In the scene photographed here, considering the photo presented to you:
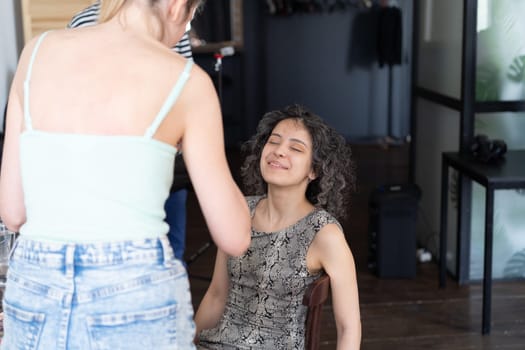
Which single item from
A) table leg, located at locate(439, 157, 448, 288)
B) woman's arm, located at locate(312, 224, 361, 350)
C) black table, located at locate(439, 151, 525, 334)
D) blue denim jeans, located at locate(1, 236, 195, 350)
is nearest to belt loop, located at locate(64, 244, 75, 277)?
blue denim jeans, located at locate(1, 236, 195, 350)

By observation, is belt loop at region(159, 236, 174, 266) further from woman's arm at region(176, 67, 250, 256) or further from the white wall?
the white wall

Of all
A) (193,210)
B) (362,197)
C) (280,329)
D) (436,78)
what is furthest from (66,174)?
(362,197)

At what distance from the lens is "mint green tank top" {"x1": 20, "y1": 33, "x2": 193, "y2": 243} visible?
4.09ft

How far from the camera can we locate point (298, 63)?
9141mm

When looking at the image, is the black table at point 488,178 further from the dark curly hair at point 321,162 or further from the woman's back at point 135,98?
the woman's back at point 135,98

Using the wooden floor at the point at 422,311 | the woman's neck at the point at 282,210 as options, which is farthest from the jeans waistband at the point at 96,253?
the wooden floor at the point at 422,311

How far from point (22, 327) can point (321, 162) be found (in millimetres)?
1128

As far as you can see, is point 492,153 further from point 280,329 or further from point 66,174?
point 66,174

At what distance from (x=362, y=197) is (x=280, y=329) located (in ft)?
14.5

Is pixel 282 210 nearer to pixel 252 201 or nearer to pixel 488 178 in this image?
pixel 252 201

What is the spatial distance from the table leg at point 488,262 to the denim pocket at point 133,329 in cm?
A: 244

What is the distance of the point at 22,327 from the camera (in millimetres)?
1282

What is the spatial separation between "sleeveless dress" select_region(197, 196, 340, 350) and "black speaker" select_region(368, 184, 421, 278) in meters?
2.27

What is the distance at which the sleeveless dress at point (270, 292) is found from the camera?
2104mm
